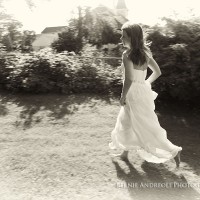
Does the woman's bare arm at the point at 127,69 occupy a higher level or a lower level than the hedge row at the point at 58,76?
higher

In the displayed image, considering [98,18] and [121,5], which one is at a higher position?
[98,18]

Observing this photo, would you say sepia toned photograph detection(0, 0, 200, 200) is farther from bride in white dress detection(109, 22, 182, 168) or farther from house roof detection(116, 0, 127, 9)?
house roof detection(116, 0, 127, 9)

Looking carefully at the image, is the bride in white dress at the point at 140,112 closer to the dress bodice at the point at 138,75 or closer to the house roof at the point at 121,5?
the dress bodice at the point at 138,75

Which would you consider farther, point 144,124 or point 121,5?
point 121,5

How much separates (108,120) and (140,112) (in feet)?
7.67

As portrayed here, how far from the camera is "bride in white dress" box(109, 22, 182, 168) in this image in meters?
4.78

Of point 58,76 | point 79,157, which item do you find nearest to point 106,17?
point 58,76

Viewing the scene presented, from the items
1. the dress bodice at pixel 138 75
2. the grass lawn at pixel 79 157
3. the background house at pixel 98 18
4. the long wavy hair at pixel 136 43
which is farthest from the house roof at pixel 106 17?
the long wavy hair at pixel 136 43

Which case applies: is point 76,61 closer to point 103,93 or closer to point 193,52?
point 103,93

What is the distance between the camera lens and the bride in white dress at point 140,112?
478cm

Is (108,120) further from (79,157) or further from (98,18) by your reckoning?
(98,18)

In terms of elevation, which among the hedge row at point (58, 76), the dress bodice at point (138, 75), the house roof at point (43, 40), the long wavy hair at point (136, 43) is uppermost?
the long wavy hair at point (136, 43)

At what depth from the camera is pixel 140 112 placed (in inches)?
196

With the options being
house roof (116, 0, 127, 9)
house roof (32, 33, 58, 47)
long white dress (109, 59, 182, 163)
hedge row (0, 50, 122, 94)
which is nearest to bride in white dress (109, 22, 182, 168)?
long white dress (109, 59, 182, 163)
